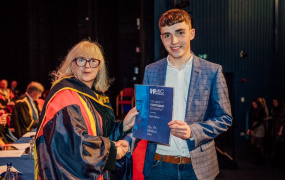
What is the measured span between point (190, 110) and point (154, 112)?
23 centimetres

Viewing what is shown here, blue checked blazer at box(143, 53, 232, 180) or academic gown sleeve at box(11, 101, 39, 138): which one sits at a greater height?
blue checked blazer at box(143, 53, 232, 180)

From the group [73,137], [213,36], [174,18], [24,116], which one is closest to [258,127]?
[213,36]

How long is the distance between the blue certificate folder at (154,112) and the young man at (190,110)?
0.15 metres

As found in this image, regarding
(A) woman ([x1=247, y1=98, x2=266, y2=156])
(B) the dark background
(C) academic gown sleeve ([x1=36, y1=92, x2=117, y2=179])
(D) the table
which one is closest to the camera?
(C) academic gown sleeve ([x1=36, y1=92, x2=117, y2=179])

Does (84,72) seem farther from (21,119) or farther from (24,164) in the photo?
(21,119)

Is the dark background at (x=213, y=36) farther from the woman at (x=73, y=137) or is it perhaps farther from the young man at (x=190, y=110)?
the woman at (x=73, y=137)

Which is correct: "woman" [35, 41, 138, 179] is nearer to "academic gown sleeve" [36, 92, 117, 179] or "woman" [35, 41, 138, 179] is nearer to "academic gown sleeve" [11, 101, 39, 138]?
"academic gown sleeve" [36, 92, 117, 179]

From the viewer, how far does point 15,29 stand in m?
10.6

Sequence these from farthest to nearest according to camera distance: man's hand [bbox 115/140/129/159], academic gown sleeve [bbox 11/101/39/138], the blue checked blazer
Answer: academic gown sleeve [bbox 11/101/39/138] < man's hand [bbox 115/140/129/159] < the blue checked blazer

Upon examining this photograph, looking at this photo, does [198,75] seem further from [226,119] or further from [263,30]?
[263,30]

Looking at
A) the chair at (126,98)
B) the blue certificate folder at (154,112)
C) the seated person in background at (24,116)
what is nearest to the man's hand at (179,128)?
the blue certificate folder at (154,112)

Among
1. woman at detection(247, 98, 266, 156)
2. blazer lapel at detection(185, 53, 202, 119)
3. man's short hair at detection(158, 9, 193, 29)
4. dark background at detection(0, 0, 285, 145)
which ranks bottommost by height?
woman at detection(247, 98, 266, 156)

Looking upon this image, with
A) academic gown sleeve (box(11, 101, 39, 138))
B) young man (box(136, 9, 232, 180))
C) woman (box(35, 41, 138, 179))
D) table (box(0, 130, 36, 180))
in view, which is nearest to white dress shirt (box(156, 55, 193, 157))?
young man (box(136, 9, 232, 180))

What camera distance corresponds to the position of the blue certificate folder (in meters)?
1.42
